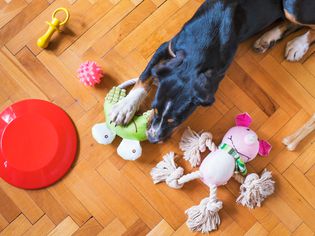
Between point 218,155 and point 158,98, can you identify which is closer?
point 158,98

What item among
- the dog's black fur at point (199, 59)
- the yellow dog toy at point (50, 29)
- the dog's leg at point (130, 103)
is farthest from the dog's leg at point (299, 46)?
the yellow dog toy at point (50, 29)

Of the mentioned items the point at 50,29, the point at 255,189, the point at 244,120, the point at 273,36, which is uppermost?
the point at 50,29

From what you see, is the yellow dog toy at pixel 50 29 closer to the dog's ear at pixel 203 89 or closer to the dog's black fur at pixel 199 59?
the dog's black fur at pixel 199 59

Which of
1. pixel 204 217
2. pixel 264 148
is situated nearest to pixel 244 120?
pixel 264 148

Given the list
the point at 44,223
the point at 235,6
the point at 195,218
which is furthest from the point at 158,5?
the point at 44,223

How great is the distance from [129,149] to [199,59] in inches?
22.6

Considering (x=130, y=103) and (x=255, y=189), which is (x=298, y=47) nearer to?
(x=255, y=189)

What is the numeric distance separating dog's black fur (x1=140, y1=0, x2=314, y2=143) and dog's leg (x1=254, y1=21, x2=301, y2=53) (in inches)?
10.7

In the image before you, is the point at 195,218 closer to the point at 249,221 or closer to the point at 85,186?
the point at 249,221

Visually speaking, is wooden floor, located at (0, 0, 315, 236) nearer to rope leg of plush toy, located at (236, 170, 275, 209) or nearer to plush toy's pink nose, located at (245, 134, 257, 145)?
rope leg of plush toy, located at (236, 170, 275, 209)

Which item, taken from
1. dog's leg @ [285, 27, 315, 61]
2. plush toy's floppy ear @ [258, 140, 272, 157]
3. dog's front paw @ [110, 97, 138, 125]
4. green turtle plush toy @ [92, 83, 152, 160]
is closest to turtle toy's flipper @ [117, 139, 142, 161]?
green turtle plush toy @ [92, 83, 152, 160]

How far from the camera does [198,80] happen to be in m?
1.63

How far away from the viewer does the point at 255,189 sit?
2.00 metres

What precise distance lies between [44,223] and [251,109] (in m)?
1.11
